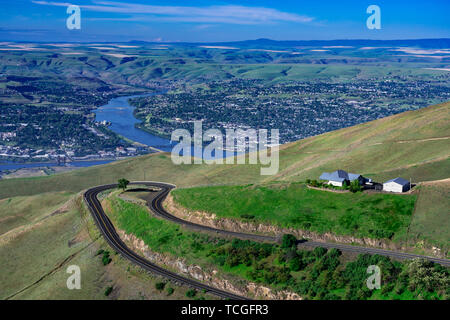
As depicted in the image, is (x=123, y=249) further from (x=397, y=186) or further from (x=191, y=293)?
(x=397, y=186)

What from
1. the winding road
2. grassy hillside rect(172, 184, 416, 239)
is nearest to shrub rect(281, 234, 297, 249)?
the winding road

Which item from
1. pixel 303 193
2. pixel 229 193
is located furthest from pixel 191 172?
pixel 303 193

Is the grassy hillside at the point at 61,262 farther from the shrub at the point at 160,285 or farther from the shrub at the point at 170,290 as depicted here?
the shrub at the point at 160,285

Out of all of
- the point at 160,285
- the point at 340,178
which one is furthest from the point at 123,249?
the point at 340,178

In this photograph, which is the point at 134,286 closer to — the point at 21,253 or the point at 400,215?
the point at 21,253

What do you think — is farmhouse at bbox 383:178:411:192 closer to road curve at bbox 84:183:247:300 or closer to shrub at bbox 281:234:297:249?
shrub at bbox 281:234:297:249

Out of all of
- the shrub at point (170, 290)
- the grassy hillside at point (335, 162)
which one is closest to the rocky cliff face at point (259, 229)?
the shrub at point (170, 290)
